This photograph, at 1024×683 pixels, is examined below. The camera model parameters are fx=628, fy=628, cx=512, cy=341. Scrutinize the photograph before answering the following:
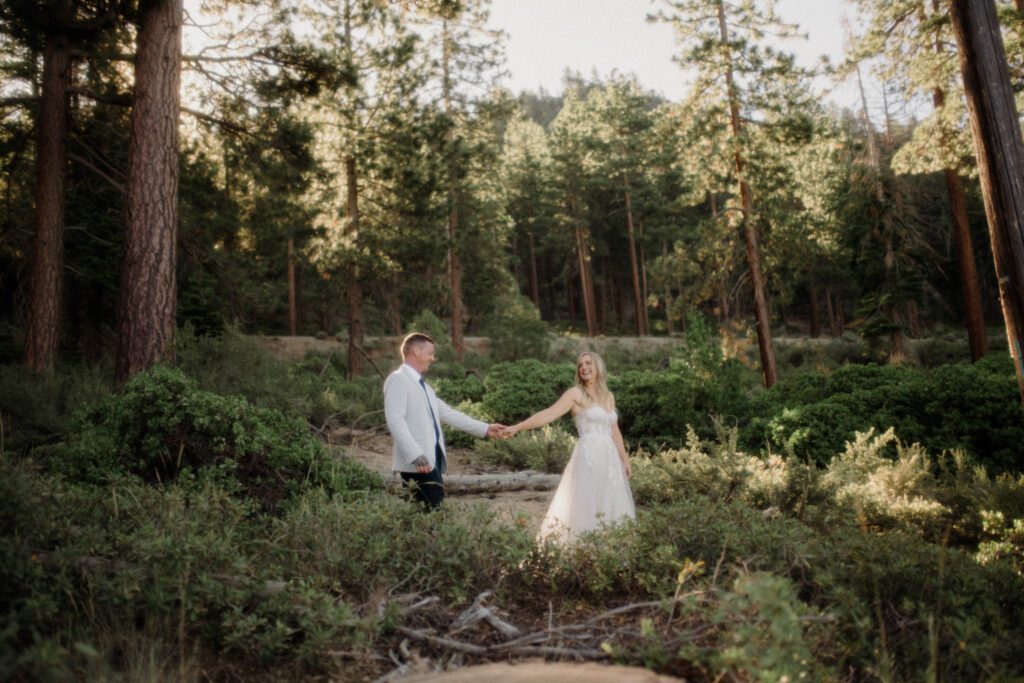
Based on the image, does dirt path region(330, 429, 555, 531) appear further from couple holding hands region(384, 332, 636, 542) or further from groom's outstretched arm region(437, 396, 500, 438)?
groom's outstretched arm region(437, 396, 500, 438)

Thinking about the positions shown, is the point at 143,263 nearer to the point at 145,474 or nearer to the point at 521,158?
the point at 145,474

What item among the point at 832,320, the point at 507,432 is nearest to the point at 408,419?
the point at 507,432

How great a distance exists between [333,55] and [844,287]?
38592 mm

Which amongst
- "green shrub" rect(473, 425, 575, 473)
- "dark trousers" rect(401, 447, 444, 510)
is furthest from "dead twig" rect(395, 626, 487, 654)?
"green shrub" rect(473, 425, 575, 473)

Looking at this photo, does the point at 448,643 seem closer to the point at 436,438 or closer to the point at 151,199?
the point at 436,438

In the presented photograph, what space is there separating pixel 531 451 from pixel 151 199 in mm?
6613

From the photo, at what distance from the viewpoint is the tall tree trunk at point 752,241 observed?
16.1 m

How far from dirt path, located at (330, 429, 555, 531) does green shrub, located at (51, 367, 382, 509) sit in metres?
0.79

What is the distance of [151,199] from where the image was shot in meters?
7.79

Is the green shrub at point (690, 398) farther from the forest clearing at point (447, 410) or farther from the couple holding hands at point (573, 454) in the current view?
the couple holding hands at point (573, 454)

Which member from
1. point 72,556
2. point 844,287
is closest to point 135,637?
point 72,556

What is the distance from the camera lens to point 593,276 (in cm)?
4300

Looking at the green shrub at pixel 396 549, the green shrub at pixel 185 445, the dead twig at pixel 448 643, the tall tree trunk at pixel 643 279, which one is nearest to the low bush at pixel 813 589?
the green shrub at pixel 396 549

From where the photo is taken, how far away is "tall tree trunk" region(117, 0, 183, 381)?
7.59 metres
